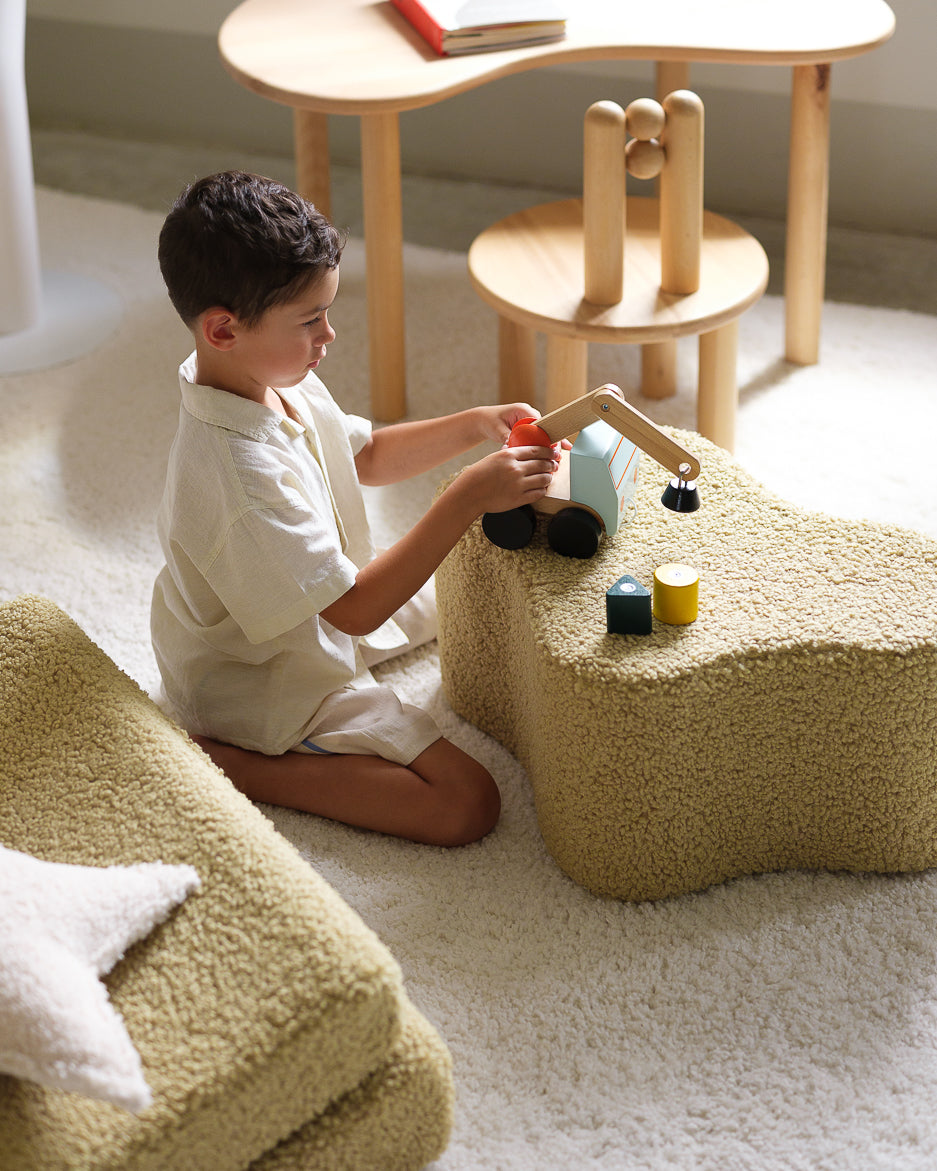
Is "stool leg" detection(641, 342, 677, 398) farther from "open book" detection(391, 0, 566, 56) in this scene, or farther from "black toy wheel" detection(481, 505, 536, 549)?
"black toy wheel" detection(481, 505, 536, 549)

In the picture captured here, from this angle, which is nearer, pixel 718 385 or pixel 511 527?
pixel 511 527

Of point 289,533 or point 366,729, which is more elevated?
point 289,533

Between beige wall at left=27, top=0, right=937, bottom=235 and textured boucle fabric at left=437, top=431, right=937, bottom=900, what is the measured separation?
1496 millimetres

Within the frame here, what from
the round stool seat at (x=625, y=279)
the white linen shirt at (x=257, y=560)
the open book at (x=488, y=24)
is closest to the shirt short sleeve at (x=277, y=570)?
the white linen shirt at (x=257, y=560)

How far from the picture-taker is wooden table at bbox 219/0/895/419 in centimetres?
174

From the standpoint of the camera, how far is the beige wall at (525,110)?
2484mm

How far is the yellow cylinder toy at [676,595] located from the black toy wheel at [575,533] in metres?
0.09

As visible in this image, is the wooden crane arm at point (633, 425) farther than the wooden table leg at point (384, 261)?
No

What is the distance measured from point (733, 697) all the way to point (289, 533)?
427mm

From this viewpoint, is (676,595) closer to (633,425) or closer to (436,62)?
(633,425)

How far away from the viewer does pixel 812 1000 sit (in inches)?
45.3

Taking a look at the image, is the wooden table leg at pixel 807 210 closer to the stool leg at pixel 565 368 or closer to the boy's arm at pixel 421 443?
the stool leg at pixel 565 368

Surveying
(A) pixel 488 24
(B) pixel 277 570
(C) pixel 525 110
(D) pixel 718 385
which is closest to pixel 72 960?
(B) pixel 277 570

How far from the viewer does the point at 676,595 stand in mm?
1160
